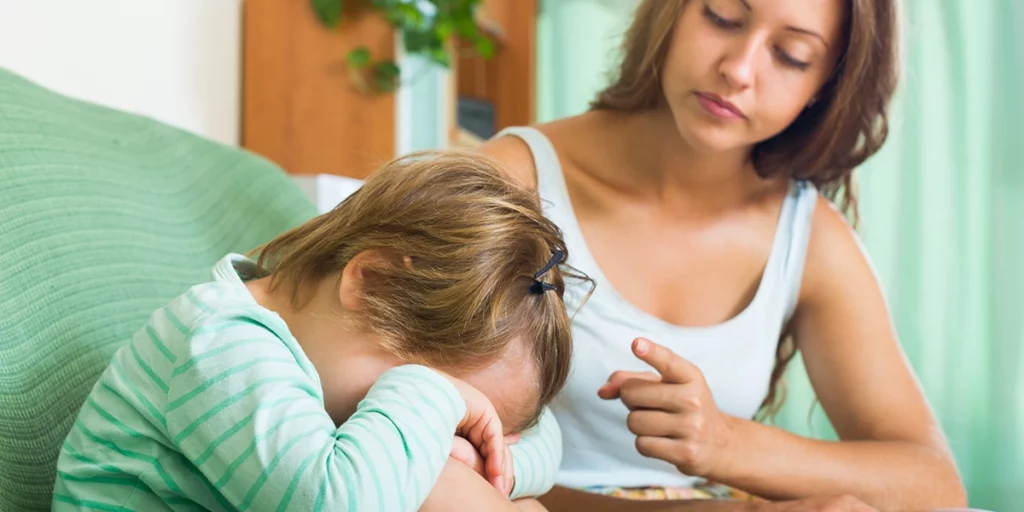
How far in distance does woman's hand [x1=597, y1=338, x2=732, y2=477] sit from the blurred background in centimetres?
87

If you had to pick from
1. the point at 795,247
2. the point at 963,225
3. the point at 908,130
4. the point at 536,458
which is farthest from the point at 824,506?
the point at 908,130

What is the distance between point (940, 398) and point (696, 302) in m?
1.26

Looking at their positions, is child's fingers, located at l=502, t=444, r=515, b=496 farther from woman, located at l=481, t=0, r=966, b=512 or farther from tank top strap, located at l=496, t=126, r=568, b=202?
tank top strap, located at l=496, t=126, r=568, b=202

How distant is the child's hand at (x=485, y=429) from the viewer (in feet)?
2.30

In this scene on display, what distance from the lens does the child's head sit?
70cm

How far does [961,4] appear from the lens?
81.0 inches

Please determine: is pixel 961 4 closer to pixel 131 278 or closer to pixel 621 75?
pixel 621 75

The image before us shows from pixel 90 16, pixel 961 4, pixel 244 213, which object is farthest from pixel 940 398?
pixel 90 16

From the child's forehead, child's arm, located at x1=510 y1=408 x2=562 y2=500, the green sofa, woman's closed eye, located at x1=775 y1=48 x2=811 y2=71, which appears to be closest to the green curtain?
woman's closed eye, located at x1=775 y1=48 x2=811 y2=71

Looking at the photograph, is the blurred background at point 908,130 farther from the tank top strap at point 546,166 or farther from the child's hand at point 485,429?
the child's hand at point 485,429

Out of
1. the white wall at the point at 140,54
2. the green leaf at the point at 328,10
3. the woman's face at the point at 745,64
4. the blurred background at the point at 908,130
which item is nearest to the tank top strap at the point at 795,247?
the woman's face at the point at 745,64

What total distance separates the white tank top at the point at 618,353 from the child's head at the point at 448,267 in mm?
250

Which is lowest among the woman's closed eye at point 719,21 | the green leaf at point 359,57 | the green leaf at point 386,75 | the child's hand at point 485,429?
the child's hand at point 485,429

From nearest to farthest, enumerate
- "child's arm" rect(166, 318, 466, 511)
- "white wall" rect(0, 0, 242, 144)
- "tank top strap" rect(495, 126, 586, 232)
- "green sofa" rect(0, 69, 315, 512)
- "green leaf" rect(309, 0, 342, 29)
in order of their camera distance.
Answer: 1. "child's arm" rect(166, 318, 466, 511)
2. "green sofa" rect(0, 69, 315, 512)
3. "tank top strap" rect(495, 126, 586, 232)
4. "white wall" rect(0, 0, 242, 144)
5. "green leaf" rect(309, 0, 342, 29)
